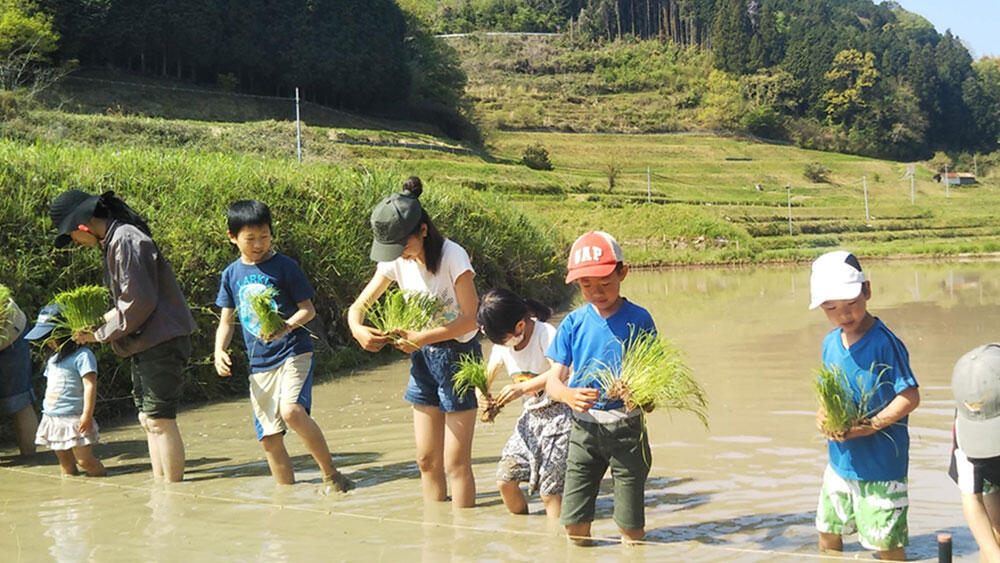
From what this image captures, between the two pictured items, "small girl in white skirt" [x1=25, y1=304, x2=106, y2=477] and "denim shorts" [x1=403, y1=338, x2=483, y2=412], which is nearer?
"denim shorts" [x1=403, y1=338, x2=483, y2=412]

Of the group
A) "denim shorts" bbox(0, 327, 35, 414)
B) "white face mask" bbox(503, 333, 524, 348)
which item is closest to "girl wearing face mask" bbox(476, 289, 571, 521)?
"white face mask" bbox(503, 333, 524, 348)

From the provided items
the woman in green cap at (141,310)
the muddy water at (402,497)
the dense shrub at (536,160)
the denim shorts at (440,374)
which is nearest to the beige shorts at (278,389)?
the muddy water at (402,497)

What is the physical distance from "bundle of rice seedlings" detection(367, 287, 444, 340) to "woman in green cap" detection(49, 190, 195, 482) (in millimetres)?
1532

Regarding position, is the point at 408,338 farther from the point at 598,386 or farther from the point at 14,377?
the point at 14,377

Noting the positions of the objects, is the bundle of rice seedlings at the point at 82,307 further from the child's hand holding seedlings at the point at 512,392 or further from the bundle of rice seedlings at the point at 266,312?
the child's hand holding seedlings at the point at 512,392

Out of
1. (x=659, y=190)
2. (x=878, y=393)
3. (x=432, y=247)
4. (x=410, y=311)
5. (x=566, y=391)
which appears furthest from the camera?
(x=659, y=190)

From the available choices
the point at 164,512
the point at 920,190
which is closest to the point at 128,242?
the point at 164,512

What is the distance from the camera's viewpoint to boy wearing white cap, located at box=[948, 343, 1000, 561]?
3633 millimetres

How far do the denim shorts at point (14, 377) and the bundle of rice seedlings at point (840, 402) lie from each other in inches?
211

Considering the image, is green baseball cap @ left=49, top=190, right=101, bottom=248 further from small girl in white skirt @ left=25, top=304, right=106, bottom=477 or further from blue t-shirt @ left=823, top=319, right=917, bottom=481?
blue t-shirt @ left=823, top=319, right=917, bottom=481

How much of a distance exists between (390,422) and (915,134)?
106m

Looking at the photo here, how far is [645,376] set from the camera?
413 cm

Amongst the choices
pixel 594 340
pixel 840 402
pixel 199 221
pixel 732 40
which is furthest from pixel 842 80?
pixel 840 402

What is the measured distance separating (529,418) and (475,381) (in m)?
Answer: 0.38
